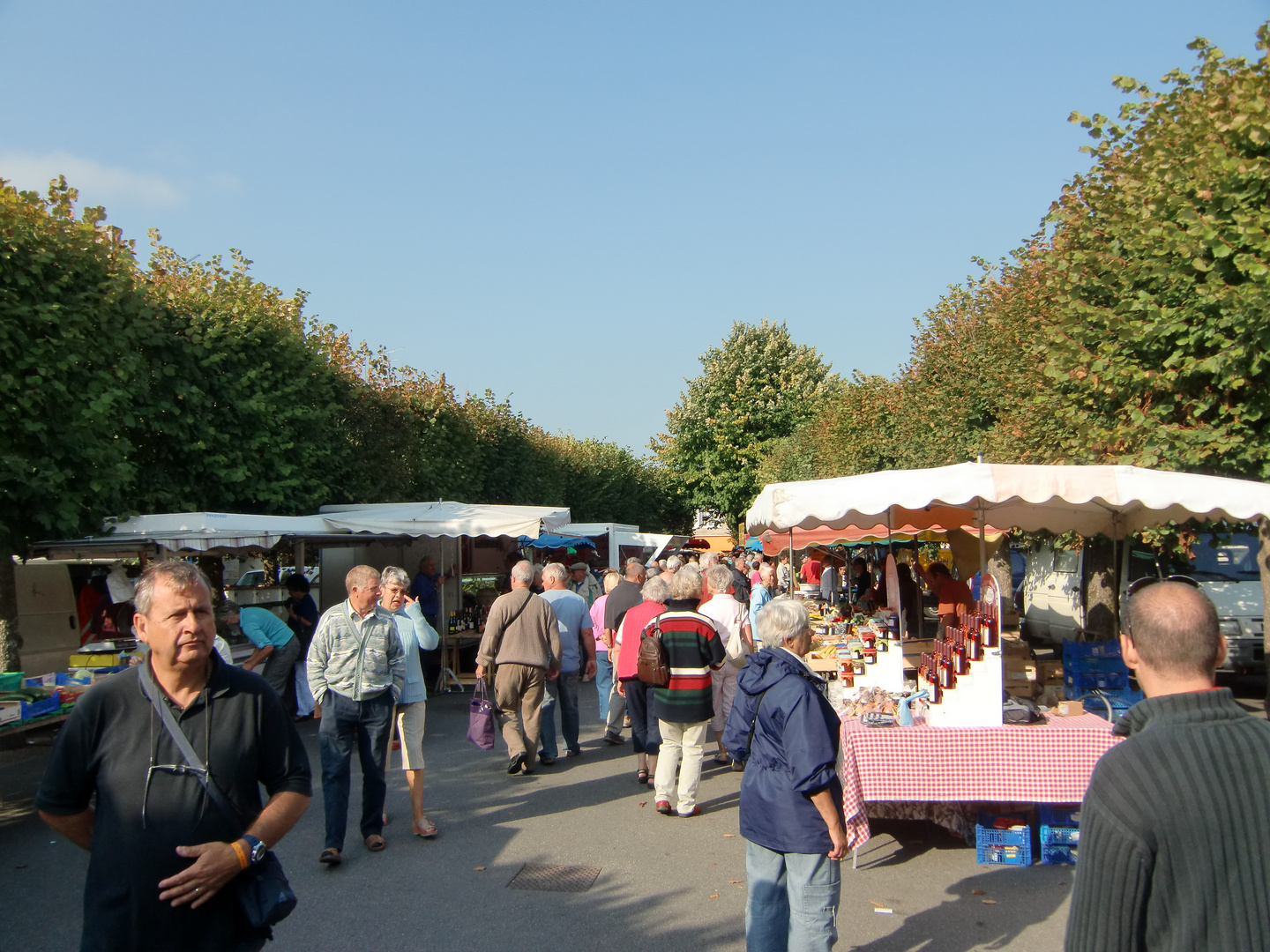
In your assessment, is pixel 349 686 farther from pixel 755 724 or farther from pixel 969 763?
pixel 969 763

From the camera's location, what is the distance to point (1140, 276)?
952cm

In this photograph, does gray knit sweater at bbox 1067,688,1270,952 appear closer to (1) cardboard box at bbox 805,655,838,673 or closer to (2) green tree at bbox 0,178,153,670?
(1) cardboard box at bbox 805,655,838,673

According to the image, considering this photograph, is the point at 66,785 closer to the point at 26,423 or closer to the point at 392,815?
the point at 392,815

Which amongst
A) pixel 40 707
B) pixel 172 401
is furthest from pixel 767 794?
pixel 172 401

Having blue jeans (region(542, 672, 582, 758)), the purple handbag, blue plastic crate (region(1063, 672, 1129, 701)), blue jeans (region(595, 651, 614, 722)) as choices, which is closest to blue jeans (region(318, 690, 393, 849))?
the purple handbag

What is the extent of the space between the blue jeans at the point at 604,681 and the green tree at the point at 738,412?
28277 mm

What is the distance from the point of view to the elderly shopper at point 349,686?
564 centimetres

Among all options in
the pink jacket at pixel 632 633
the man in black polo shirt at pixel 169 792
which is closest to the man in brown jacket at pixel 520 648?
the pink jacket at pixel 632 633

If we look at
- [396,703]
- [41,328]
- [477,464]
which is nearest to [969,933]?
[396,703]

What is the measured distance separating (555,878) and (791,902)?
7.06 ft

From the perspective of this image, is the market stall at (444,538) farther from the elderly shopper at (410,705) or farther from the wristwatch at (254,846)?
the wristwatch at (254,846)

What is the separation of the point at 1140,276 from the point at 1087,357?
1.10 metres

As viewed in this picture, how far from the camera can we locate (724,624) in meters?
7.77

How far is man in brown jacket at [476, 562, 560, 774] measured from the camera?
7539mm
